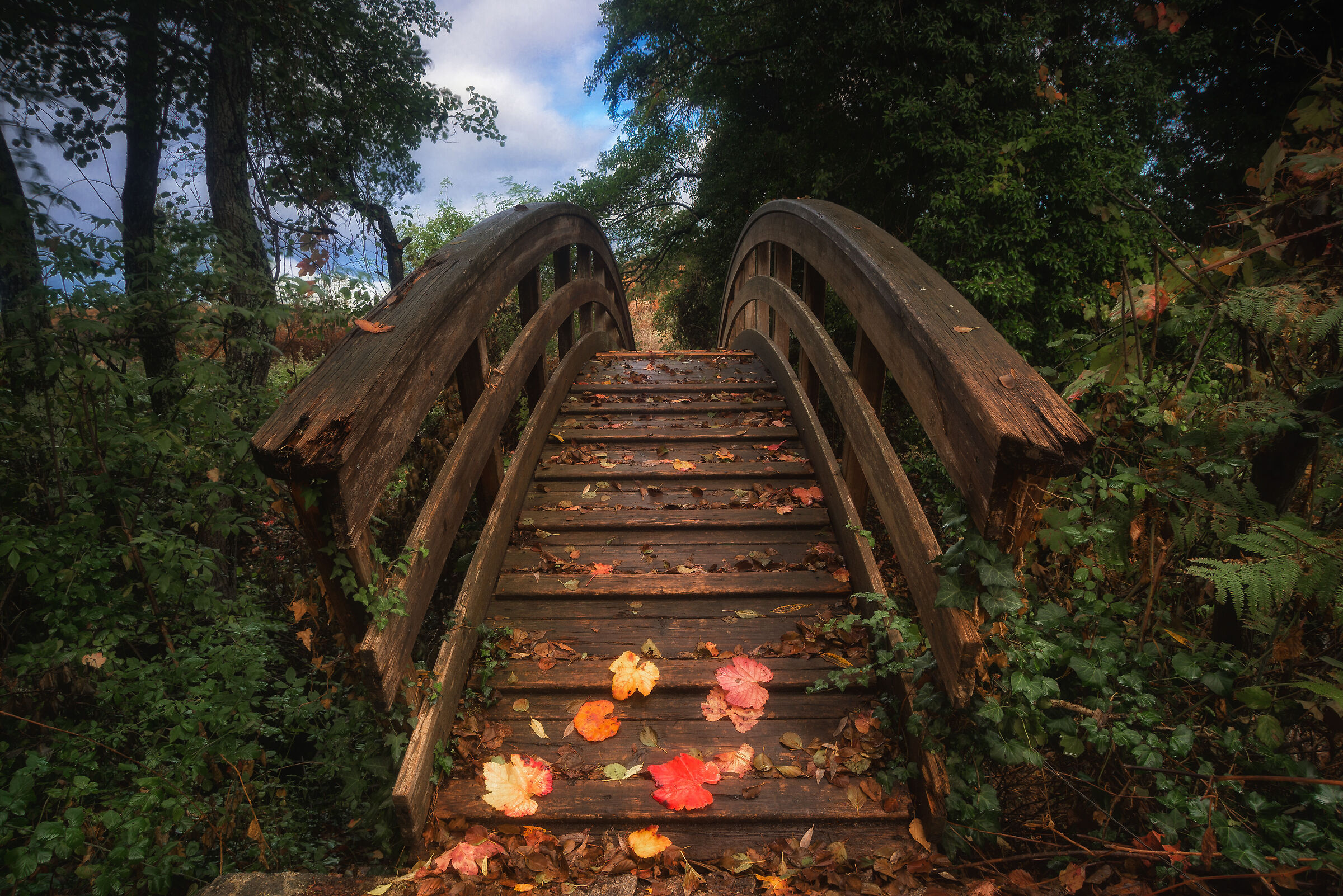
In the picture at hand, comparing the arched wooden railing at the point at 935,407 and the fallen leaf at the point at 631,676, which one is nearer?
the arched wooden railing at the point at 935,407

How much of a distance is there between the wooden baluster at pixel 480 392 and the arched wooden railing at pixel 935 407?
166 centimetres

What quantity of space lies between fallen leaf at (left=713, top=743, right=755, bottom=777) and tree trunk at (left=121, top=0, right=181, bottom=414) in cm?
243

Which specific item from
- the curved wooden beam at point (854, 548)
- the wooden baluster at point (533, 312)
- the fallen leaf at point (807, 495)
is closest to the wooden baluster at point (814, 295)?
the curved wooden beam at point (854, 548)

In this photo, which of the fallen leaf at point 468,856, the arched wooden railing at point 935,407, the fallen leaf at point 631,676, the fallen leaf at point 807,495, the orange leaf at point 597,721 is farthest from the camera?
the fallen leaf at point 807,495

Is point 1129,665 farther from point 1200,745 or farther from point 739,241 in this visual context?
point 739,241

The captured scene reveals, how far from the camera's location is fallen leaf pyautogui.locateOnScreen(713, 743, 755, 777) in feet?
6.69

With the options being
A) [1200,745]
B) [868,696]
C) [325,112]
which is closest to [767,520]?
[868,696]

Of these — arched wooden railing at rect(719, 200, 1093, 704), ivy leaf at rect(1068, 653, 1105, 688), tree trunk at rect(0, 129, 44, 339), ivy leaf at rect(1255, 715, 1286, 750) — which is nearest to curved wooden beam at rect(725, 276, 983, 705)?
arched wooden railing at rect(719, 200, 1093, 704)

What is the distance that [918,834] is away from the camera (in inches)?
72.9

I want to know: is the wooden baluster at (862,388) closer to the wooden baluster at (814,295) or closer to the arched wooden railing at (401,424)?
the wooden baluster at (814,295)

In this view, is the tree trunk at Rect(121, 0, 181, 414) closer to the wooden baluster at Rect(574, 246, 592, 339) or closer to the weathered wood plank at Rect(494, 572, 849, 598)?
the weathered wood plank at Rect(494, 572, 849, 598)

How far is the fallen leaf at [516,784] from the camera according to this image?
1.95 m

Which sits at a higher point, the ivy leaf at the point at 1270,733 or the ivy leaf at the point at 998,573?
the ivy leaf at the point at 998,573

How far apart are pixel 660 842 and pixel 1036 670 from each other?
1135 millimetres
